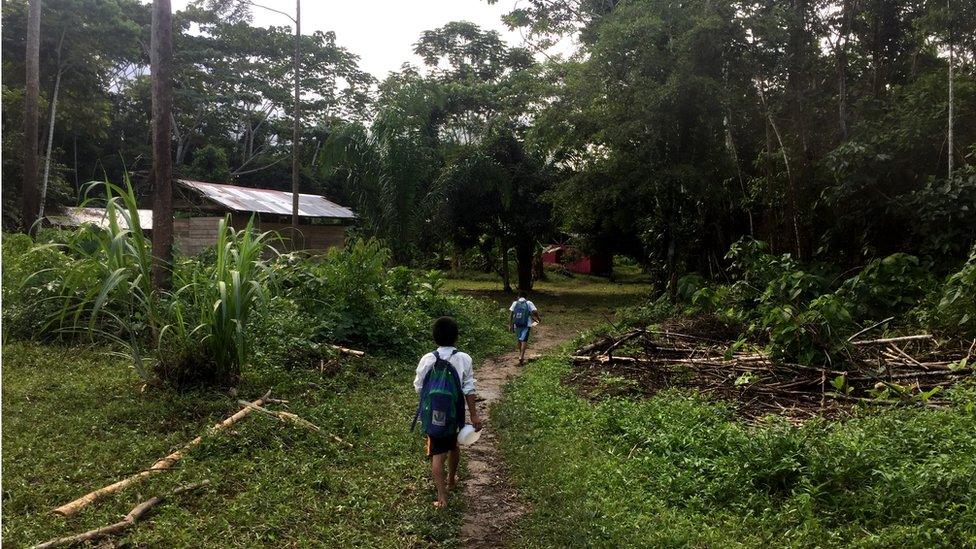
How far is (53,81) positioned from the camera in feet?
72.4

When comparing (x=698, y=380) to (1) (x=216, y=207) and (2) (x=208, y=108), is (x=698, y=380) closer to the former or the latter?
(1) (x=216, y=207)

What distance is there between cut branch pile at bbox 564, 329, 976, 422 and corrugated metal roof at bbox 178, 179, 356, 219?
13681 mm

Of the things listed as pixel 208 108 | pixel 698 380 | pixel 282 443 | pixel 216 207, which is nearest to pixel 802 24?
pixel 698 380

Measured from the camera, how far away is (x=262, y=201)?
916 inches

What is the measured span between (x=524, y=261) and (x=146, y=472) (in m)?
20.7

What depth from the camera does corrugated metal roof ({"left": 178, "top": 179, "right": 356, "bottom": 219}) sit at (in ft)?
69.3

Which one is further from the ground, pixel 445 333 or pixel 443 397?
pixel 445 333

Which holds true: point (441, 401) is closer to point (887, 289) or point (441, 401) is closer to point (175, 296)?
point (175, 296)

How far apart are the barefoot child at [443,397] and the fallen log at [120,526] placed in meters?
1.71

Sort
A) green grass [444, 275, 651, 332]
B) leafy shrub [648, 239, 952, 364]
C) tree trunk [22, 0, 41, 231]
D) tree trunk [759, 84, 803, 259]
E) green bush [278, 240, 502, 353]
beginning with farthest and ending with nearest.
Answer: green grass [444, 275, 651, 332]
tree trunk [22, 0, 41, 231]
tree trunk [759, 84, 803, 259]
green bush [278, 240, 502, 353]
leafy shrub [648, 239, 952, 364]

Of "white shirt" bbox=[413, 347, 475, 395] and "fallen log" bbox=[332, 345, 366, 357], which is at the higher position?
"white shirt" bbox=[413, 347, 475, 395]

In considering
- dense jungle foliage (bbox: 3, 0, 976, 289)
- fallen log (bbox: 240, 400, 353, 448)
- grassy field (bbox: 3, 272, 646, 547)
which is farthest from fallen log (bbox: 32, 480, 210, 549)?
dense jungle foliage (bbox: 3, 0, 976, 289)

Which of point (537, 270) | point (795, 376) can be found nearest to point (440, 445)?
point (795, 376)

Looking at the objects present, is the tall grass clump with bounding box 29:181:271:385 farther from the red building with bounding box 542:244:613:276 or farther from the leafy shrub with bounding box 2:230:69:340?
the red building with bounding box 542:244:613:276
